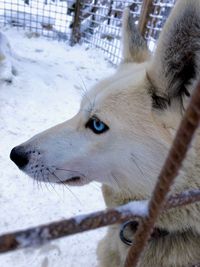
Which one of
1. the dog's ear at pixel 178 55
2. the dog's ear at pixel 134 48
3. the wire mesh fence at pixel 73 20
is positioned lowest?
the wire mesh fence at pixel 73 20

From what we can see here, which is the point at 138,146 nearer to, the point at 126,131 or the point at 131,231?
the point at 126,131

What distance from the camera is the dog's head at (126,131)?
101cm

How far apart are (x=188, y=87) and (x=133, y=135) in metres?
0.25

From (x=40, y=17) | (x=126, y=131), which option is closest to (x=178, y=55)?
(x=126, y=131)

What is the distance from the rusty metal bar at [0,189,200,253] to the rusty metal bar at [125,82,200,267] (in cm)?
2

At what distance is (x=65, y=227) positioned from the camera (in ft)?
1.43

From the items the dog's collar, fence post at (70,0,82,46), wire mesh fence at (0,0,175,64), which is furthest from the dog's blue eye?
fence post at (70,0,82,46)

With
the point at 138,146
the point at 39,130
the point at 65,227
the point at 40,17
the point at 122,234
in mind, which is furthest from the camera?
the point at 40,17

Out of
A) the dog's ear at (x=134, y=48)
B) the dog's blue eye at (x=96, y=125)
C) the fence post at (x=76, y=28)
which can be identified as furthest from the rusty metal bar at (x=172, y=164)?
the fence post at (x=76, y=28)

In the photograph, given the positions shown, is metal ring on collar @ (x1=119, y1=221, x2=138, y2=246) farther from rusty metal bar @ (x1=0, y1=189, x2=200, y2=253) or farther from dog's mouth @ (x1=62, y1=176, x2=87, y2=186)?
rusty metal bar @ (x1=0, y1=189, x2=200, y2=253)

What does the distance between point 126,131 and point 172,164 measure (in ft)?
2.09

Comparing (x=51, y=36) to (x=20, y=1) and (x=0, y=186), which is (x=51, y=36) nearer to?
(x=20, y=1)

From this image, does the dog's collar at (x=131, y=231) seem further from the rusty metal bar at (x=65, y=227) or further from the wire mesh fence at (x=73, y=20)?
the wire mesh fence at (x=73, y=20)

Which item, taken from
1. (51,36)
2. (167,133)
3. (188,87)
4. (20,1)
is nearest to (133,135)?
(167,133)
